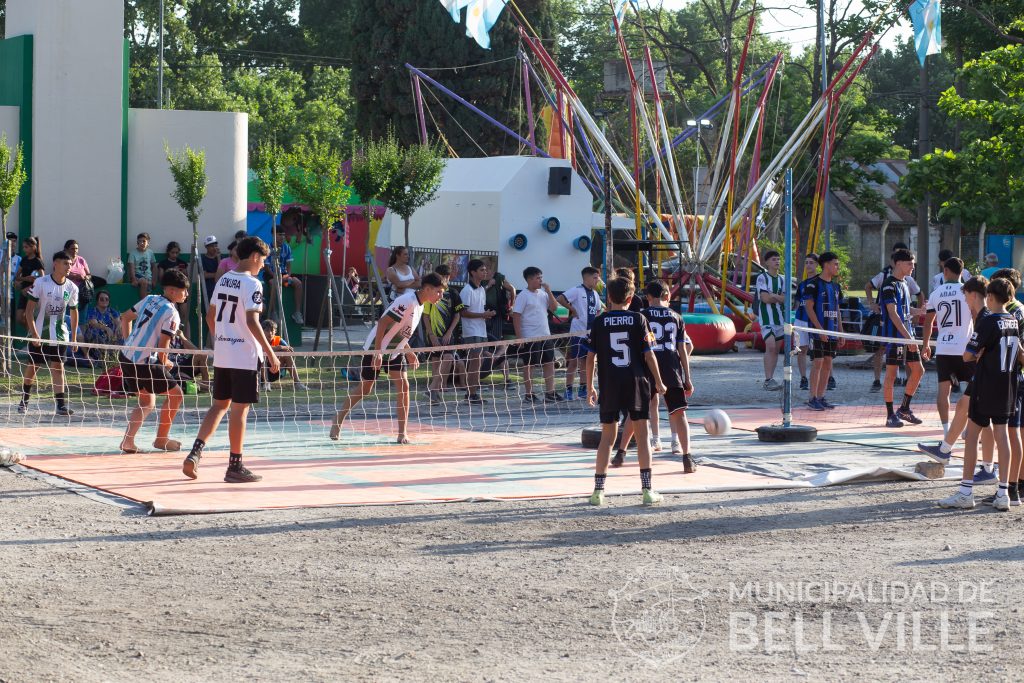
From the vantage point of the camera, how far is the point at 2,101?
67.8 feet

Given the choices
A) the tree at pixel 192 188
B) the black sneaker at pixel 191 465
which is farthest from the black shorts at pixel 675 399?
the tree at pixel 192 188

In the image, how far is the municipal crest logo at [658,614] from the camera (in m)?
5.95

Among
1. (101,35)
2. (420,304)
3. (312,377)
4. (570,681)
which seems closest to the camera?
(570,681)

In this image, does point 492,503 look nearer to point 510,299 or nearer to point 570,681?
point 570,681

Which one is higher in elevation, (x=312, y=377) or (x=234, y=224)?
(x=234, y=224)

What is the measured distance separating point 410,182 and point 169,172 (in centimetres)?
380

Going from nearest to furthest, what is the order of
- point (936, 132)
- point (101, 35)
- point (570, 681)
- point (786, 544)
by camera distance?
point (570, 681) < point (786, 544) < point (101, 35) < point (936, 132)

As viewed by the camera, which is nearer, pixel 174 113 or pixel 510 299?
pixel 510 299

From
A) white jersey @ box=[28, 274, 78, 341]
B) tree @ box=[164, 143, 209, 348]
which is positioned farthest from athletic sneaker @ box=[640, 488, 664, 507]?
tree @ box=[164, 143, 209, 348]

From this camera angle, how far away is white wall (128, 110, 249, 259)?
21141mm

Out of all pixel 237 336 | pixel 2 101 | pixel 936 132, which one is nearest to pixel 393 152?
pixel 2 101

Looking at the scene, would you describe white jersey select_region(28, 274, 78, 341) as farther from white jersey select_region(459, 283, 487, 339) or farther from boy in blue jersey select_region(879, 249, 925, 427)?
boy in blue jersey select_region(879, 249, 925, 427)

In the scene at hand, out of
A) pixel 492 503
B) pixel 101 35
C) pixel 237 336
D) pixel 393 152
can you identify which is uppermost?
pixel 101 35

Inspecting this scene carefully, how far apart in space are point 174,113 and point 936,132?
183ft
